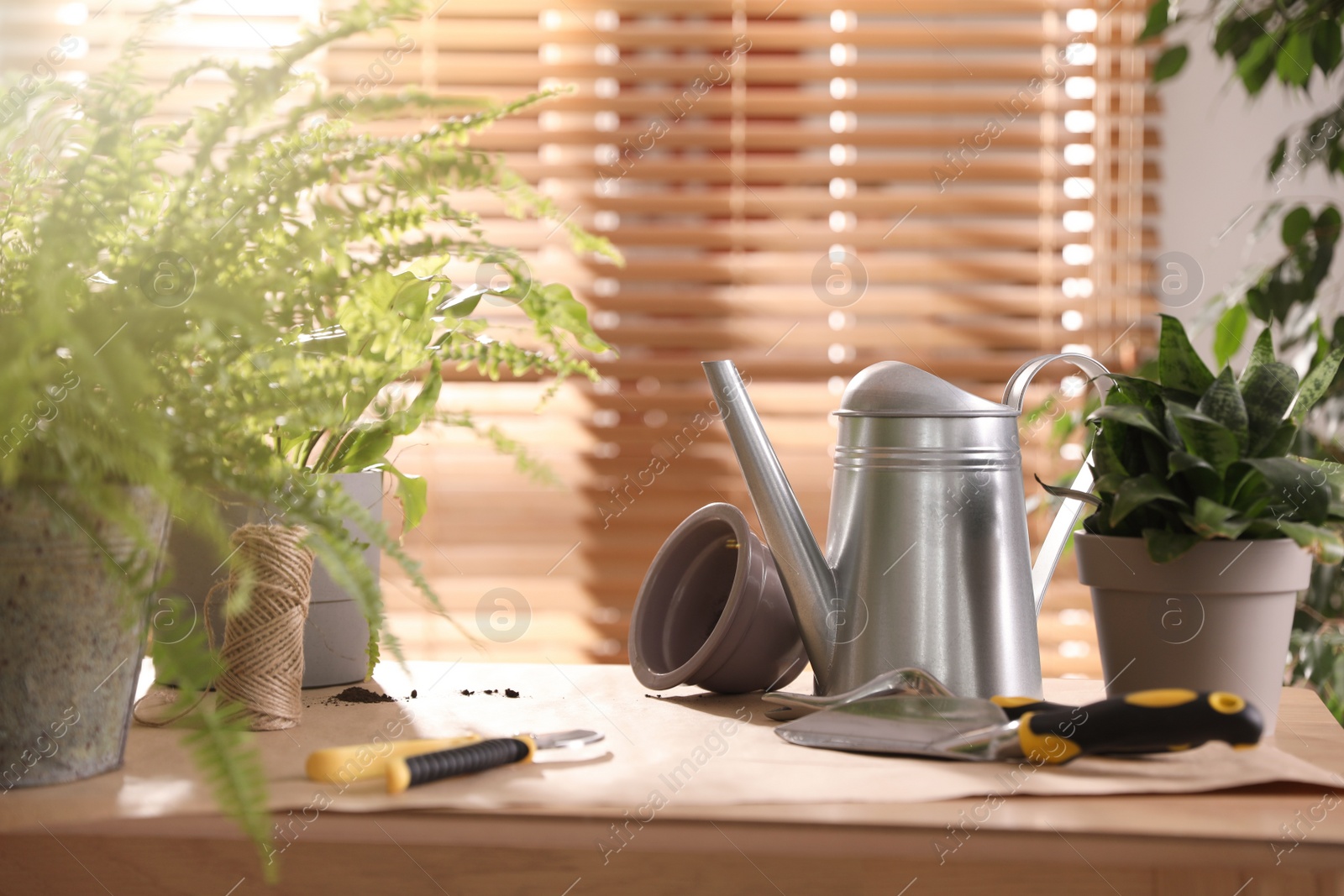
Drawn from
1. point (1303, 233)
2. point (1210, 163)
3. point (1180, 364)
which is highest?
point (1210, 163)

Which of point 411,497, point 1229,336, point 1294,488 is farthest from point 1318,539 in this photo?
point 411,497

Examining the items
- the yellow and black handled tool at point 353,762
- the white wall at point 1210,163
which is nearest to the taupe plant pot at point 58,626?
the yellow and black handled tool at point 353,762

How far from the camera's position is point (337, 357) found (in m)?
0.55

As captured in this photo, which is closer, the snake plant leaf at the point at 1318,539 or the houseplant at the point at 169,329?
the houseplant at the point at 169,329

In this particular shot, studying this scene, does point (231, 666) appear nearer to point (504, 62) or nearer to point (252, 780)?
point (252, 780)

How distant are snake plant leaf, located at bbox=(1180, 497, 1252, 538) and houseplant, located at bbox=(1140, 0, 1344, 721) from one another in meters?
0.59

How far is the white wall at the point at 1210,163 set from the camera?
1.56m

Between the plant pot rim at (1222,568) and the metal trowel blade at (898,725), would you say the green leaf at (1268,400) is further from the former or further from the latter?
the metal trowel blade at (898,725)

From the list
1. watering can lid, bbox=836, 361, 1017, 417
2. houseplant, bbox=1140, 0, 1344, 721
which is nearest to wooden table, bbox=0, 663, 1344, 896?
watering can lid, bbox=836, 361, 1017, 417

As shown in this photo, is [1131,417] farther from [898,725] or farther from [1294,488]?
[898,725]

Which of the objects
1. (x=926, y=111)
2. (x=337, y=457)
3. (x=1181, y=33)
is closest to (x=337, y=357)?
(x=337, y=457)

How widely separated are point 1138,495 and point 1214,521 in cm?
4

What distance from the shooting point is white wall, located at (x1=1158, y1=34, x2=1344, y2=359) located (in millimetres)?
1562

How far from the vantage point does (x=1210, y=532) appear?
56cm
